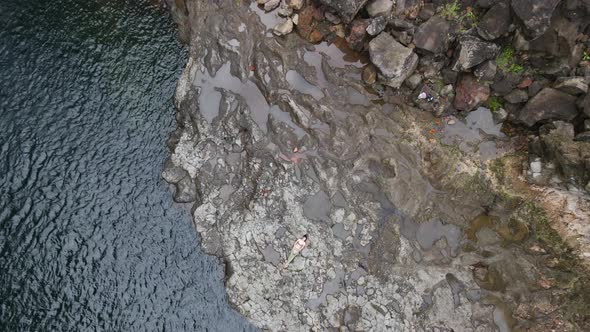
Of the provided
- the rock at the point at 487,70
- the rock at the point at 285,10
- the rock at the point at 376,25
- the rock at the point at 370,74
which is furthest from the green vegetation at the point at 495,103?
the rock at the point at 285,10

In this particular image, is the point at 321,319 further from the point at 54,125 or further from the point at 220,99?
the point at 54,125

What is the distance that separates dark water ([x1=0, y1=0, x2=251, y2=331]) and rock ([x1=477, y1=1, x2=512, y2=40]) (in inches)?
499

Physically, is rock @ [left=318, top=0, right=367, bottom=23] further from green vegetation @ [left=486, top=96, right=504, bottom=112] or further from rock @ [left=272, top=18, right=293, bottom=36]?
green vegetation @ [left=486, top=96, right=504, bottom=112]

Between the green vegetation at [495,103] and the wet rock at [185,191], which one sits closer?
the wet rock at [185,191]

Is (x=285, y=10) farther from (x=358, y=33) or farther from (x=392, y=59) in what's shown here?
(x=392, y=59)

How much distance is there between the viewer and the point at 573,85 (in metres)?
14.9

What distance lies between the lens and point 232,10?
58.9ft

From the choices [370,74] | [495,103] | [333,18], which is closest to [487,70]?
[495,103]

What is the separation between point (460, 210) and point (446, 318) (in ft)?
13.2

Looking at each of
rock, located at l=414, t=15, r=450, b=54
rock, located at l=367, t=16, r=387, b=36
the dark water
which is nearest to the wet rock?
the dark water

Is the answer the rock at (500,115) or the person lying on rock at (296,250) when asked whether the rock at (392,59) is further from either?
the person lying on rock at (296,250)

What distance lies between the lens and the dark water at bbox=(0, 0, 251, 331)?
14828mm

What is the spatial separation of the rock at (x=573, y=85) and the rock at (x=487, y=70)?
7.30ft

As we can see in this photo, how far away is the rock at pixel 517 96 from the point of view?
16.0 metres
